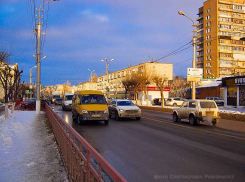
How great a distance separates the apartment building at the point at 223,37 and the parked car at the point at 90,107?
6395 centimetres

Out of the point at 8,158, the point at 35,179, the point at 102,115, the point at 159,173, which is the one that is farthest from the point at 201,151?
the point at 102,115

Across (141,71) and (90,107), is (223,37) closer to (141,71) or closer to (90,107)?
(141,71)

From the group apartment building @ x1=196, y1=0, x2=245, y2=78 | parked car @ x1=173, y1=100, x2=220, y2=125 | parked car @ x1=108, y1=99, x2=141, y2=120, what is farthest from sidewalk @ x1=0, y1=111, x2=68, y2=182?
apartment building @ x1=196, y1=0, x2=245, y2=78

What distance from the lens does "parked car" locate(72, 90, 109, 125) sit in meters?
15.6

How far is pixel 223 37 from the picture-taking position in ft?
252

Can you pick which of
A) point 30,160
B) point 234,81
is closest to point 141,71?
point 234,81

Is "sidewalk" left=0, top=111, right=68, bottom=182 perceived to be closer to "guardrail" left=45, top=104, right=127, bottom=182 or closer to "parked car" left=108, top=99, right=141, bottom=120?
"guardrail" left=45, top=104, right=127, bottom=182

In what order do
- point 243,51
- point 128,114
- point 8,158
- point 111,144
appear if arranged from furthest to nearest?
point 243,51 < point 128,114 < point 111,144 < point 8,158

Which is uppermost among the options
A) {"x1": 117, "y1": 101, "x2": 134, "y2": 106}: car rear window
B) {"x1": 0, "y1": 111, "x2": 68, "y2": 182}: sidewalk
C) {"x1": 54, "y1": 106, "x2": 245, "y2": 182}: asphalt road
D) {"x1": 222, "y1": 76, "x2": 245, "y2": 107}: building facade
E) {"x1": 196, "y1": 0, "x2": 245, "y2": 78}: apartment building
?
{"x1": 196, "y1": 0, "x2": 245, "y2": 78}: apartment building

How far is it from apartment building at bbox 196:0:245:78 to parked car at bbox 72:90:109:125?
2518 inches

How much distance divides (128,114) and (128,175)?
13036mm

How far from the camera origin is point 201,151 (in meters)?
8.24

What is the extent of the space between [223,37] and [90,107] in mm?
71283

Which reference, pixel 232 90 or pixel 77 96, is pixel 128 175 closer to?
pixel 77 96
